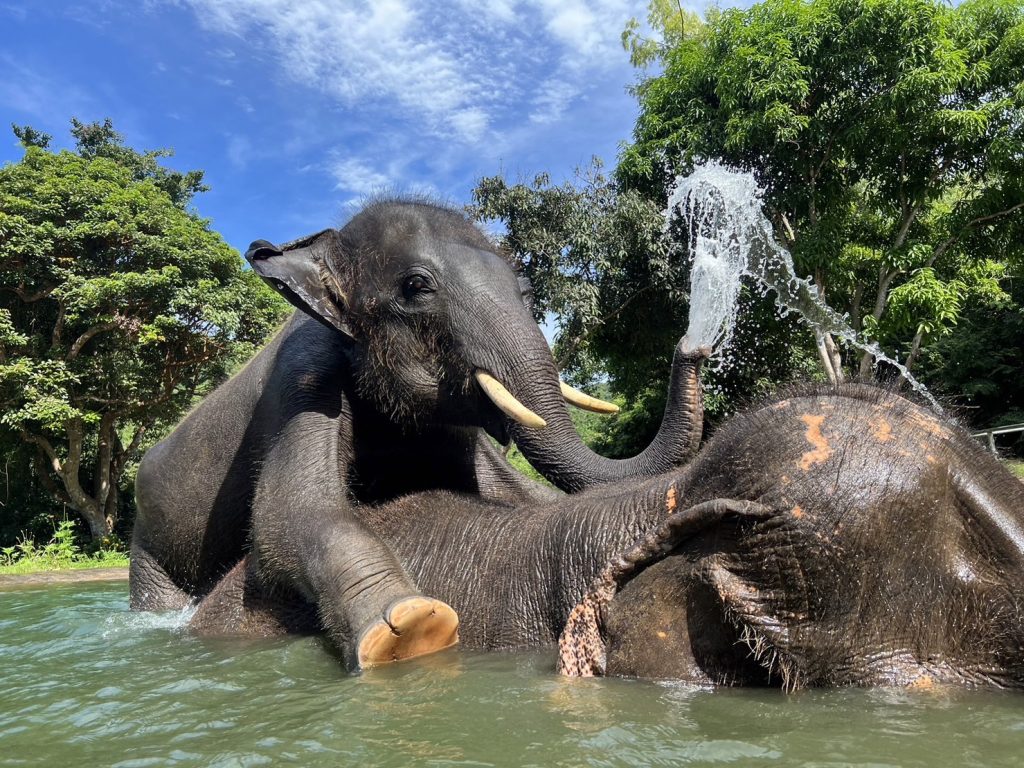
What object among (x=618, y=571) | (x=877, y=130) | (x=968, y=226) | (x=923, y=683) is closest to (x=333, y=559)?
(x=618, y=571)

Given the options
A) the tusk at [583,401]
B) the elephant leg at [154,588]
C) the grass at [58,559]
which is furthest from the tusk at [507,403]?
the grass at [58,559]

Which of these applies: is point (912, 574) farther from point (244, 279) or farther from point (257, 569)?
point (244, 279)

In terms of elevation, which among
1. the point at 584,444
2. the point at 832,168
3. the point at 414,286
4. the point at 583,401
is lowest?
the point at 584,444

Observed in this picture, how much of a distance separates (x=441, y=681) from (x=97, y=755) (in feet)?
3.39

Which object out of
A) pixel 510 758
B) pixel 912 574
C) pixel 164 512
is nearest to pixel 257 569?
pixel 164 512

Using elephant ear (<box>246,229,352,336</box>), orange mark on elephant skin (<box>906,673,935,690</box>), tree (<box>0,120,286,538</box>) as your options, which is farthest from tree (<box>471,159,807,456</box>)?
orange mark on elephant skin (<box>906,673,935,690</box>)

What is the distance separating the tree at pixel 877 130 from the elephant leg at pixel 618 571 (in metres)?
13.0

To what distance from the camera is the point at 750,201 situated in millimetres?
15859

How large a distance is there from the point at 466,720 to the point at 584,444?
1.78 m

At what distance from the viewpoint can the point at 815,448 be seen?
7.72ft

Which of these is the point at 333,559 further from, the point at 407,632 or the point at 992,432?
the point at 992,432

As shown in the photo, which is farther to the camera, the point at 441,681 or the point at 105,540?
the point at 105,540

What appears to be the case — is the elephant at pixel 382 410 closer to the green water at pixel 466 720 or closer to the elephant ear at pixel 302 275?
the elephant ear at pixel 302 275

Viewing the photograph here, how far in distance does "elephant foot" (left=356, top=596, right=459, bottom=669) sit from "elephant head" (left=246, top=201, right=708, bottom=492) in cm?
103
